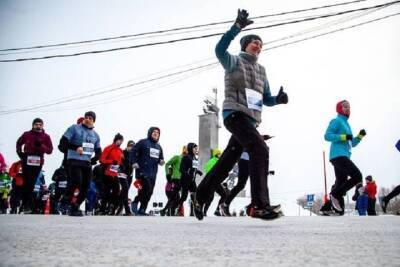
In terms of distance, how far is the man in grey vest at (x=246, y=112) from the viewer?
3416mm

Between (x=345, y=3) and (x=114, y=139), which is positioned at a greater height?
(x=345, y=3)

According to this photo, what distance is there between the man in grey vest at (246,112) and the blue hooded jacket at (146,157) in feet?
13.7

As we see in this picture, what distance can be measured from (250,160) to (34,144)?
16.5ft

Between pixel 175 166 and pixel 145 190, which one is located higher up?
pixel 175 166

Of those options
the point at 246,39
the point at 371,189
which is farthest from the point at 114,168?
the point at 371,189

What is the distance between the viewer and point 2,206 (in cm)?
1352

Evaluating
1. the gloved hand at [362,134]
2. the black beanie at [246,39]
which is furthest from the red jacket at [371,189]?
the black beanie at [246,39]

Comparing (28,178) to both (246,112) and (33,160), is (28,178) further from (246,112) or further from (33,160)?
(246,112)

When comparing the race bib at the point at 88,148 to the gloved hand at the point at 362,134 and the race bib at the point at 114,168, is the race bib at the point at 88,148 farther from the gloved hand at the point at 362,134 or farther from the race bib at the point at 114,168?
the gloved hand at the point at 362,134

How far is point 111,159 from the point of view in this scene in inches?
330

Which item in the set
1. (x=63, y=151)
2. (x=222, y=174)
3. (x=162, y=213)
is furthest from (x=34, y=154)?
(x=222, y=174)

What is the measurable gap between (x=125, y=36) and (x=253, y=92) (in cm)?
1065

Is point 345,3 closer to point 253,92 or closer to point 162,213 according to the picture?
point 162,213

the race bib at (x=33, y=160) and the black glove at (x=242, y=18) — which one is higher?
the black glove at (x=242, y=18)
